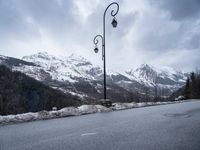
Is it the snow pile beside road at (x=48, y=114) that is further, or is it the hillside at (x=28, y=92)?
the hillside at (x=28, y=92)

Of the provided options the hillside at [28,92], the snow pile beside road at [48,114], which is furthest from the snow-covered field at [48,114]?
the hillside at [28,92]

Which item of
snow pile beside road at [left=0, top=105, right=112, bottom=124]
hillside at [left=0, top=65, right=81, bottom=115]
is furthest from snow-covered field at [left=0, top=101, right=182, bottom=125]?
hillside at [left=0, top=65, right=81, bottom=115]

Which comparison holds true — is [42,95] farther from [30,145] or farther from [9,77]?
[30,145]

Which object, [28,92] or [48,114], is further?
[28,92]

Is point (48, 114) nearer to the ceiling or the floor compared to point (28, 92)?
nearer to the floor

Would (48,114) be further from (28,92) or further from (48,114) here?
(28,92)

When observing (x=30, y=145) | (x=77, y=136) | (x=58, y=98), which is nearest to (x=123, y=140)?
(x=77, y=136)

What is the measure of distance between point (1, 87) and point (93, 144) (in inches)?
4840

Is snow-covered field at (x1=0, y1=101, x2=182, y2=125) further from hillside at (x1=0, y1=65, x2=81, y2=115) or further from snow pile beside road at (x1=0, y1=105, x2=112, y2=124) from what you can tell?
hillside at (x1=0, y1=65, x2=81, y2=115)

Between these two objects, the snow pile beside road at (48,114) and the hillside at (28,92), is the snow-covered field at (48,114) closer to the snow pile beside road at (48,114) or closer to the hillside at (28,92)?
the snow pile beside road at (48,114)

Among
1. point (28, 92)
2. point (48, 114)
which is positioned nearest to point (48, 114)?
point (48, 114)

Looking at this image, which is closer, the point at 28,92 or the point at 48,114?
the point at 48,114

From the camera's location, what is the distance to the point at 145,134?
7.13 metres

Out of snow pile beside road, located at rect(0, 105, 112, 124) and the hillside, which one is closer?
snow pile beside road, located at rect(0, 105, 112, 124)
